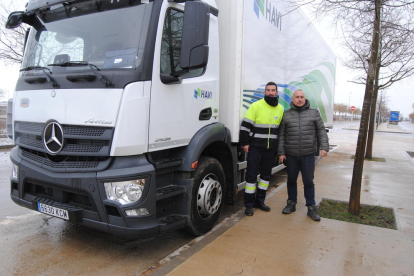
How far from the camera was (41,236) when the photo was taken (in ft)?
12.2

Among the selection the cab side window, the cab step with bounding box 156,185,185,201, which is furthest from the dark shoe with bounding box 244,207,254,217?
the cab side window

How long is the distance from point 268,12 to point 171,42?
241 cm

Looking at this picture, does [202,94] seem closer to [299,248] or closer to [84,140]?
[84,140]

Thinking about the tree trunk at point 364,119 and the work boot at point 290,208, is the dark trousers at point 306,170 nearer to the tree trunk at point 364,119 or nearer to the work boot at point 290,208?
the work boot at point 290,208

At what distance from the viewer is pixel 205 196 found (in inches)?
142

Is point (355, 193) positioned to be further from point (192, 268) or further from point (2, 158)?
point (2, 158)

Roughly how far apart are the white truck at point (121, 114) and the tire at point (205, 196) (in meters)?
0.01

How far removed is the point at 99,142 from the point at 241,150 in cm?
233

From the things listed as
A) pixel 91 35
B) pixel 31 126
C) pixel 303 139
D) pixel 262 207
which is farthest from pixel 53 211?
pixel 303 139

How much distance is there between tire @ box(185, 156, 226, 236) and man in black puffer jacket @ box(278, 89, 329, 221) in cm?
116

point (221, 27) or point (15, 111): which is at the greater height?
point (221, 27)

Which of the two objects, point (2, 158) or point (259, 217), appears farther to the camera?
point (2, 158)

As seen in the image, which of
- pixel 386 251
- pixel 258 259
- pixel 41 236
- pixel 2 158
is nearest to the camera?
pixel 258 259

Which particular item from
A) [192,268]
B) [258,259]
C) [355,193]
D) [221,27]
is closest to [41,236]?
[192,268]
